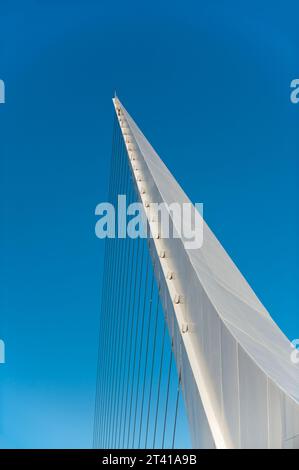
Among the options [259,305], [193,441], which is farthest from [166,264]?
[193,441]

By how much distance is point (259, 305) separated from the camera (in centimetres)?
524

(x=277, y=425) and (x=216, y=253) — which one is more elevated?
(x=216, y=253)

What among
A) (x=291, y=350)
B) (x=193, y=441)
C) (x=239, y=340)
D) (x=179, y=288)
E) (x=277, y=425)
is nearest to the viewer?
(x=277, y=425)

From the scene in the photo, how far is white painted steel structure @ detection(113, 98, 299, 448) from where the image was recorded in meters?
2.53

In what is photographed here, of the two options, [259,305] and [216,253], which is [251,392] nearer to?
[259,305]

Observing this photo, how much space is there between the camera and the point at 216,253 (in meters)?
5.72

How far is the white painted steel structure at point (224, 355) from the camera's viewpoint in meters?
2.53

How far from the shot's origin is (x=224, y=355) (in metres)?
3.14

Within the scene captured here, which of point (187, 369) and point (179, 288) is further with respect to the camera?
point (179, 288)

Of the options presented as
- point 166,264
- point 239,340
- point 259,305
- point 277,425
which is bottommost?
point 277,425
